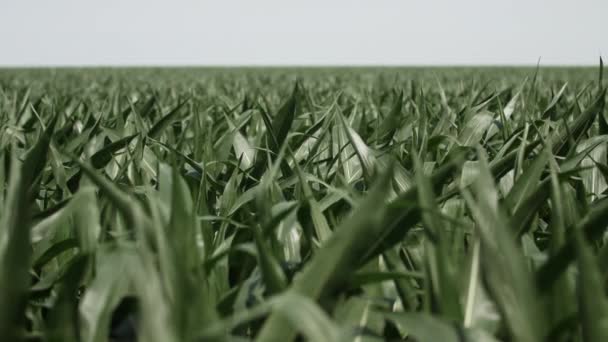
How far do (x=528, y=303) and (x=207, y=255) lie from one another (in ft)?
1.27

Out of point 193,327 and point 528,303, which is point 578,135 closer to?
point 528,303

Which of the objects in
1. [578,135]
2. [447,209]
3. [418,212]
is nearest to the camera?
[418,212]

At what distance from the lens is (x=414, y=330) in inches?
18.1

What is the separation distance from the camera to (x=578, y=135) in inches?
47.9

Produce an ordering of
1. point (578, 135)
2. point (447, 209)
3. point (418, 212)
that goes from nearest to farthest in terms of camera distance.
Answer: point (418, 212) < point (447, 209) < point (578, 135)

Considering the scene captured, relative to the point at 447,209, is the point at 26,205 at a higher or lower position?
higher

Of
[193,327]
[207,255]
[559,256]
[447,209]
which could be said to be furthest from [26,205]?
[447,209]

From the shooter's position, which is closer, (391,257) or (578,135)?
(391,257)

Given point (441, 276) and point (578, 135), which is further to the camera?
point (578, 135)

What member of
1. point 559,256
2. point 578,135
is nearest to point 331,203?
point 559,256

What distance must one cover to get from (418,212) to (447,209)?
1.05ft

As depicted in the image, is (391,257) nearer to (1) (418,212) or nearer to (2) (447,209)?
(1) (418,212)

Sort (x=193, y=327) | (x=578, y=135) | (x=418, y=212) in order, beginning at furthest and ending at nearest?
(x=578, y=135) → (x=418, y=212) → (x=193, y=327)

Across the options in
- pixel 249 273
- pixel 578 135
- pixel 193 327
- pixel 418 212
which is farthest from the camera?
pixel 578 135
